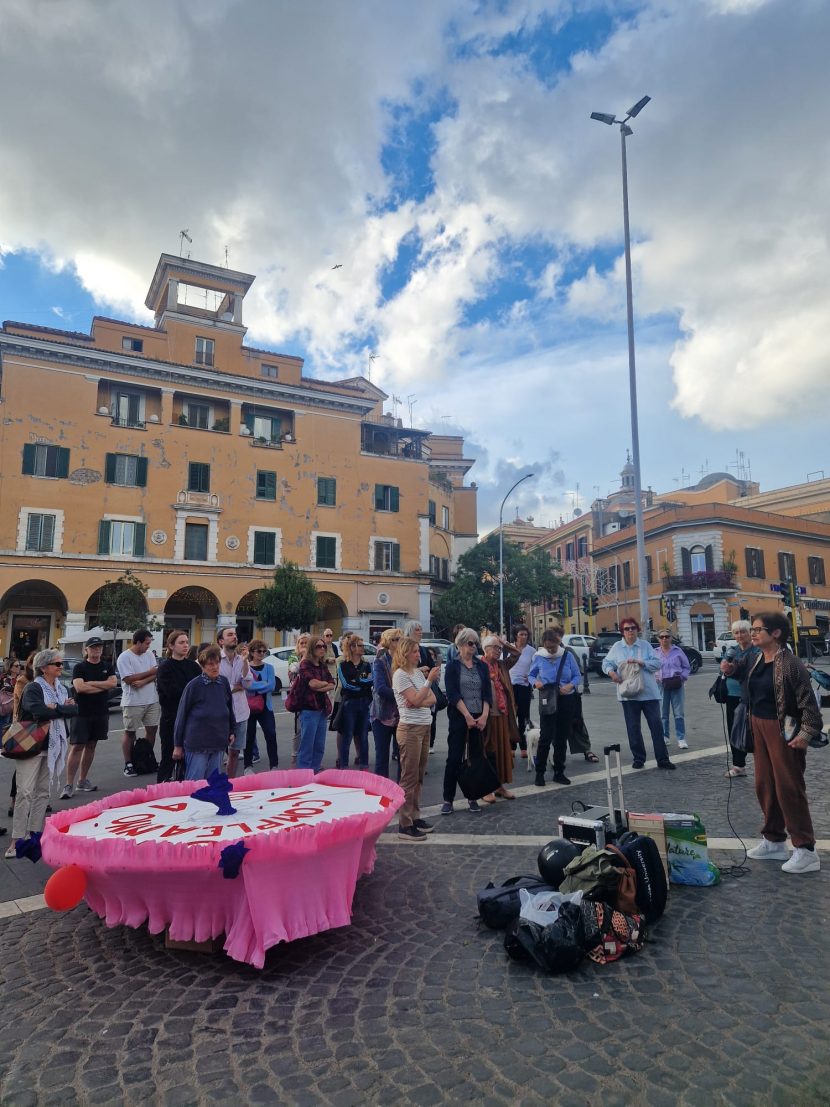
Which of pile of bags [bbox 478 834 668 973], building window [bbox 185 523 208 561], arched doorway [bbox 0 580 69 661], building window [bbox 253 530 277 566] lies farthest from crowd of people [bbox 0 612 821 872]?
building window [bbox 253 530 277 566]

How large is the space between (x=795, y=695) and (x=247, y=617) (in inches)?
1279

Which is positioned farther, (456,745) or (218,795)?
(456,745)

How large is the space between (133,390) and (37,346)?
4.37 meters

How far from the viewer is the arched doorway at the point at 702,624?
Answer: 4338 centimetres

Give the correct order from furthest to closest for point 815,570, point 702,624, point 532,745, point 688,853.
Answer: point 815,570 < point 702,624 < point 532,745 < point 688,853

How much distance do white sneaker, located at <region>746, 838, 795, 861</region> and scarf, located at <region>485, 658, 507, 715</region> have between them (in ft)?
9.36

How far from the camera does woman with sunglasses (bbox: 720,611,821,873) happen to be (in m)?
4.73

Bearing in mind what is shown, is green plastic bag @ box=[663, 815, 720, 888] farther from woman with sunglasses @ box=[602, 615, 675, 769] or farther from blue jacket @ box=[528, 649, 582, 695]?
woman with sunglasses @ box=[602, 615, 675, 769]

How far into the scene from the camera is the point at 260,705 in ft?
28.7

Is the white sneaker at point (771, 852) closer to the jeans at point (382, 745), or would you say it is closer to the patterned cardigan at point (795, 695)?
the patterned cardigan at point (795, 695)

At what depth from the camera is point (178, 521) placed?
32.5 metres

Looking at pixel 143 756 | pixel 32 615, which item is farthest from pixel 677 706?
pixel 32 615

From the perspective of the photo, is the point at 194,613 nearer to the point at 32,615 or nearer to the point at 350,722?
the point at 32,615

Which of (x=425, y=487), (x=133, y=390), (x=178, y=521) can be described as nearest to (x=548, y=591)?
(x=425, y=487)
